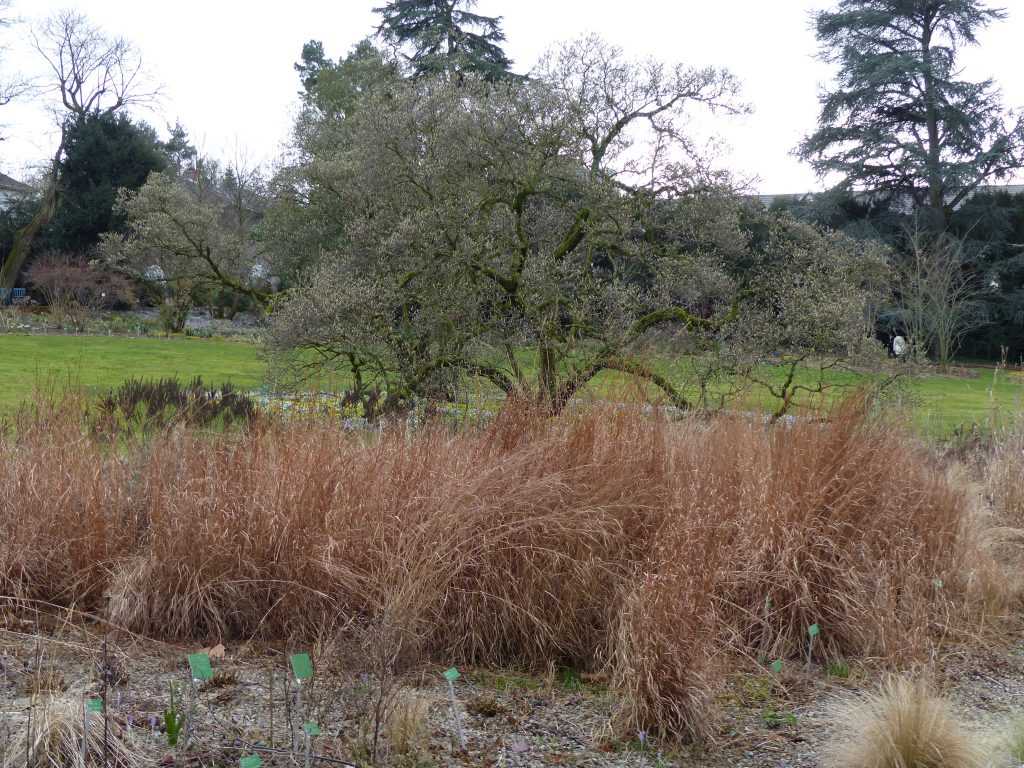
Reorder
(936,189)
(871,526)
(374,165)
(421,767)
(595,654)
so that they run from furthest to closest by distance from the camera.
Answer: (936,189), (374,165), (871,526), (595,654), (421,767)

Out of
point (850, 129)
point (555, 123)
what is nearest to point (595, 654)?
point (555, 123)

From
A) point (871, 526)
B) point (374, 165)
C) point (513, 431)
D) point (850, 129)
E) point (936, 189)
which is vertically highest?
point (850, 129)

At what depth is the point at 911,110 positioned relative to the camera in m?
24.8

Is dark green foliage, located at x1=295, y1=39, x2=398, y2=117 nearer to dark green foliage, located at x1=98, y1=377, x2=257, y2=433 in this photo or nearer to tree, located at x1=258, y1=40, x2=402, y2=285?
tree, located at x1=258, y1=40, x2=402, y2=285

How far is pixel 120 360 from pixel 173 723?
13.0 meters

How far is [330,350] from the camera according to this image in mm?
7527

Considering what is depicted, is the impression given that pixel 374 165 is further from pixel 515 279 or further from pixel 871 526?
pixel 871 526

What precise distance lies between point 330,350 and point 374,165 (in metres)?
2.15

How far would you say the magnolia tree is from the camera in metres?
7.37

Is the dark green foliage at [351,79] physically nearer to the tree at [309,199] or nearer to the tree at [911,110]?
the tree at [309,199]

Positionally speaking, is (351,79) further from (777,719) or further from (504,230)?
(777,719)

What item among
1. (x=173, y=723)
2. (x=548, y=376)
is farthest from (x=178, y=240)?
(x=173, y=723)

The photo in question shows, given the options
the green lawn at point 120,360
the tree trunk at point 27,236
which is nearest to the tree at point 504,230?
the green lawn at point 120,360

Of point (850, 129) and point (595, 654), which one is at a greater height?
point (850, 129)
